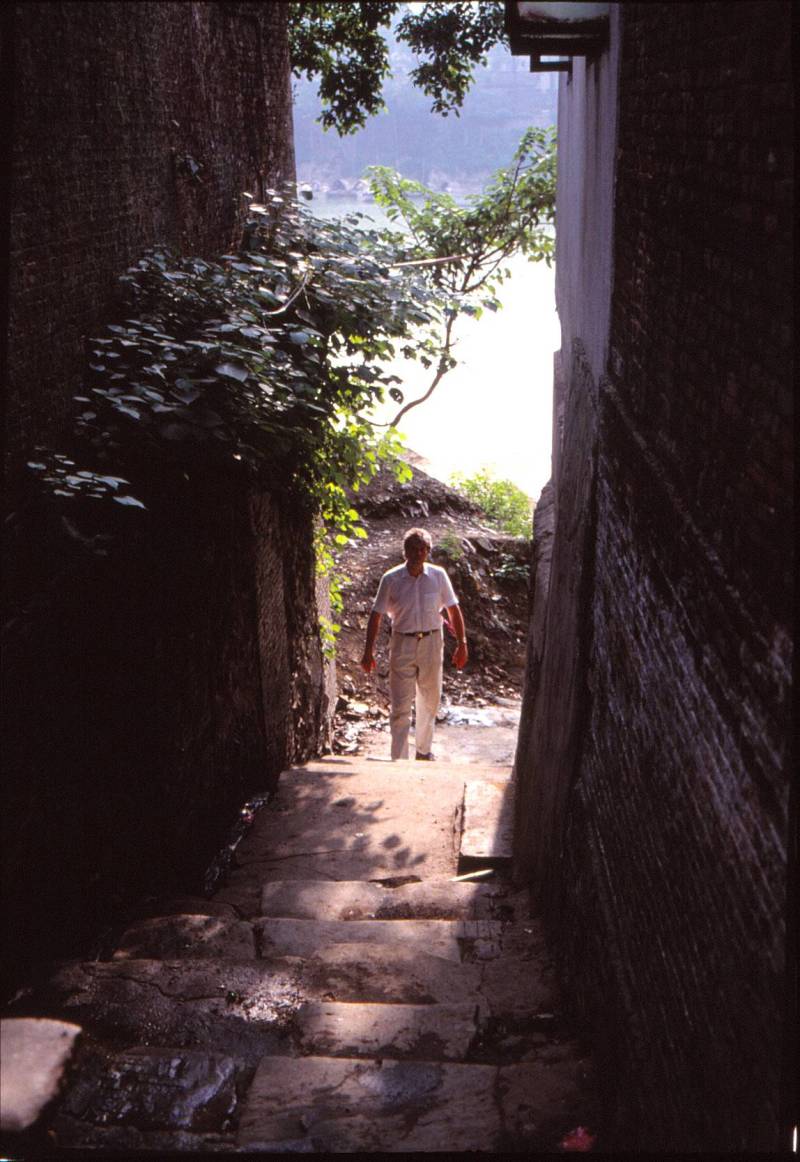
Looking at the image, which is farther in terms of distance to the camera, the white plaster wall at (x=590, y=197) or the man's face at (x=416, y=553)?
the man's face at (x=416, y=553)

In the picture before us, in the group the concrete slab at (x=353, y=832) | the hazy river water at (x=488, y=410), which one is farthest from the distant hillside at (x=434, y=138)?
the concrete slab at (x=353, y=832)

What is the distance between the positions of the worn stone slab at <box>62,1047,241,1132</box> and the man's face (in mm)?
5022

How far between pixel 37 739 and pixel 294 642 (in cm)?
435

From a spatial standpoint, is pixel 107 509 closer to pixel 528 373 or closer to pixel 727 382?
pixel 727 382

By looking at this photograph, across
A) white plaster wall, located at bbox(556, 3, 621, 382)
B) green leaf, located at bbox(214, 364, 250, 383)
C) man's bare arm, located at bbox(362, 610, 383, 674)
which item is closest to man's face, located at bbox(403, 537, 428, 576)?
man's bare arm, located at bbox(362, 610, 383, 674)

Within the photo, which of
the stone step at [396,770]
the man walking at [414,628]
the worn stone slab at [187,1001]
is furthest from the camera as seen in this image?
the man walking at [414,628]

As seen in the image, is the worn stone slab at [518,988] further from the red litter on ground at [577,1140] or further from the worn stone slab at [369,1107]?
the red litter on ground at [577,1140]

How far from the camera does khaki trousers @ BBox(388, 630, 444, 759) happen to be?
8.69 metres

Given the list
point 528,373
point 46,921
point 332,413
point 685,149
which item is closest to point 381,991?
point 46,921

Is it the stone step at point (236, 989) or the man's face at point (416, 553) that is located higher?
the man's face at point (416, 553)

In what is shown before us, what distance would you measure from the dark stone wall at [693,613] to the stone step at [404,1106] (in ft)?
0.72

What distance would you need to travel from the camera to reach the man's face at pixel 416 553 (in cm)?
810

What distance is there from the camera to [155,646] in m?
5.34

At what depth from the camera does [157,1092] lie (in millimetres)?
3201
